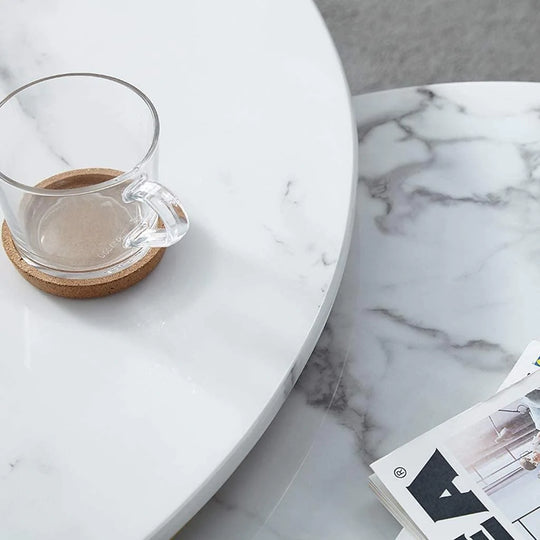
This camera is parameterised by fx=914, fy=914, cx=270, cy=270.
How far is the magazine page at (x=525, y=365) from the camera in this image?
2.93 feet

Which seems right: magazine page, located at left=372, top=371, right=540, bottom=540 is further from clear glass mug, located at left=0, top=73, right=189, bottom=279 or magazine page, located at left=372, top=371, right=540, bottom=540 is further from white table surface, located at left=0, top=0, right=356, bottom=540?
clear glass mug, located at left=0, top=73, right=189, bottom=279

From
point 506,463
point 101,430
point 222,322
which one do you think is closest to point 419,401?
point 506,463

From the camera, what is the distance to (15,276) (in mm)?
845

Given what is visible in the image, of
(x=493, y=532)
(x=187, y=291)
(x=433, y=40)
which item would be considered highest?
(x=187, y=291)

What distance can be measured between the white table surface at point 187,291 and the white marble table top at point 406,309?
0.10m

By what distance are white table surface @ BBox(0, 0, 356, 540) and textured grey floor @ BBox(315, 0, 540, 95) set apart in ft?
2.92

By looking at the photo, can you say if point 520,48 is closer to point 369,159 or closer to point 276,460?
point 369,159

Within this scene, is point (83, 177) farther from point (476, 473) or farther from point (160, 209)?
point (476, 473)

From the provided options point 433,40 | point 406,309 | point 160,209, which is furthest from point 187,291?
point 433,40

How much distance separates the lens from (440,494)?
2.64ft

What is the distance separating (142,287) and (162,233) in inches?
2.3

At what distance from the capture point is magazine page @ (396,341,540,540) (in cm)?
89

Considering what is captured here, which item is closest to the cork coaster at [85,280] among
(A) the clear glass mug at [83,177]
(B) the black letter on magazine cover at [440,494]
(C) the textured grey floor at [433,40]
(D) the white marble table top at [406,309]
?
(A) the clear glass mug at [83,177]

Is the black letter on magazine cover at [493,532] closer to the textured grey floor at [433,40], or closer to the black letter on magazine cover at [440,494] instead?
the black letter on magazine cover at [440,494]
